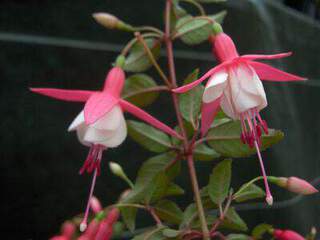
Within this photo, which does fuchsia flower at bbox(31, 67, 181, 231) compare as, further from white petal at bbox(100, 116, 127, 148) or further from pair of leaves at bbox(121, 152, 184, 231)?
pair of leaves at bbox(121, 152, 184, 231)

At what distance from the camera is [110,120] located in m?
0.48

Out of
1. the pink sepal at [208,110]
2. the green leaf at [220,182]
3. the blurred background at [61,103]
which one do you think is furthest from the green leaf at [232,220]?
the blurred background at [61,103]

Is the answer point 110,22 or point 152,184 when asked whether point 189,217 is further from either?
point 110,22

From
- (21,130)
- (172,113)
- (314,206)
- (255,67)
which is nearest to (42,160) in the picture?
(21,130)

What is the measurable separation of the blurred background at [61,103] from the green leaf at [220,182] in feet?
1.71

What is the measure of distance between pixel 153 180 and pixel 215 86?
203 millimetres

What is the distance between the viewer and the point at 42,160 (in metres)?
0.99

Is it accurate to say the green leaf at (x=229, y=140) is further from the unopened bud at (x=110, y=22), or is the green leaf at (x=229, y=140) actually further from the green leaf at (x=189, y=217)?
the unopened bud at (x=110, y=22)

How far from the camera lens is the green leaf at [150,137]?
2.08ft

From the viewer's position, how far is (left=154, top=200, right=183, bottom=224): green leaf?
2.09ft

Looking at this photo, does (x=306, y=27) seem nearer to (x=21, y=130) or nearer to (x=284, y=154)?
(x=284, y=154)

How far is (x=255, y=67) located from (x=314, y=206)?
1.23m

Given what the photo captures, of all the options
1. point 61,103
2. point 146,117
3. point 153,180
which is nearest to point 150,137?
point 153,180

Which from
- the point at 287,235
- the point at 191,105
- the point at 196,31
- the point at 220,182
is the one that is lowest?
the point at 287,235
